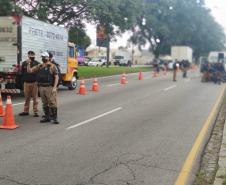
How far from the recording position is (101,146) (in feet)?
30.8

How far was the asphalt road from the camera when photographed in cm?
712

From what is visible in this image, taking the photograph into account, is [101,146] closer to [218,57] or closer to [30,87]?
[30,87]

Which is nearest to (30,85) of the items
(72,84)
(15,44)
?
(15,44)

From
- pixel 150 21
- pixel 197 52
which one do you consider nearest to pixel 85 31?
pixel 150 21

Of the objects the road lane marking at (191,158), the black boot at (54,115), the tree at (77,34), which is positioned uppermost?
the tree at (77,34)

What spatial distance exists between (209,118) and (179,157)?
5.80 m

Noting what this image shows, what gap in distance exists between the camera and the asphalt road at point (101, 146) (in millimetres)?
7117

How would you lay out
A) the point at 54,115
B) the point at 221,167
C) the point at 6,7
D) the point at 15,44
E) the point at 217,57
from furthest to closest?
the point at 217,57, the point at 6,7, the point at 15,44, the point at 54,115, the point at 221,167

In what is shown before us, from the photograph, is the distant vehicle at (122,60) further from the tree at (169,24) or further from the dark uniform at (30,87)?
the dark uniform at (30,87)

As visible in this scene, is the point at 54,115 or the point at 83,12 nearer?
the point at 54,115

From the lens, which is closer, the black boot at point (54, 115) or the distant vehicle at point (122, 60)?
the black boot at point (54, 115)

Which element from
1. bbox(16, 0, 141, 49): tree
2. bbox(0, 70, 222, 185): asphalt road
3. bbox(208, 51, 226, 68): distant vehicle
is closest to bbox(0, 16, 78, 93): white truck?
bbox(0, 70, 222, 185): asphalt road

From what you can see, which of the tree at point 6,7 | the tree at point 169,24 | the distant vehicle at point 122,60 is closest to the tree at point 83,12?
the tree at point 6,7

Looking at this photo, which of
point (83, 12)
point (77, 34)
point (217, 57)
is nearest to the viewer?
point (83, 12)
